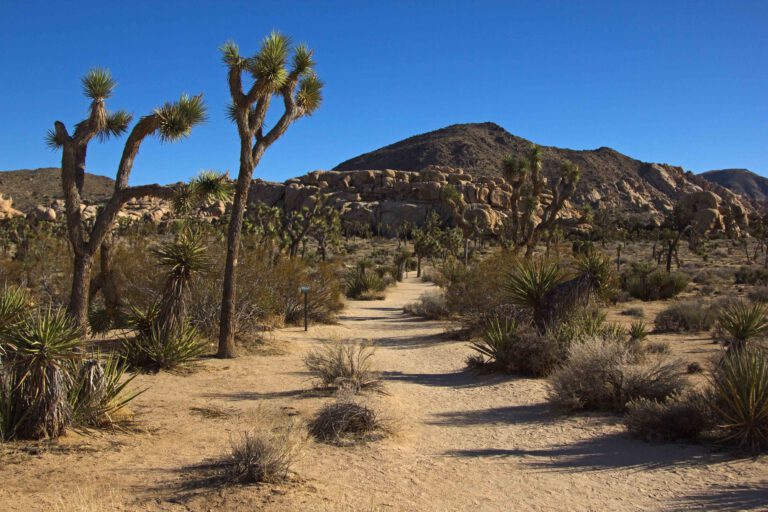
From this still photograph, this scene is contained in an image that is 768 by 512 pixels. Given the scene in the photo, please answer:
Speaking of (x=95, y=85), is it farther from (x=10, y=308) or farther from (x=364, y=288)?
(x=364, y=288)

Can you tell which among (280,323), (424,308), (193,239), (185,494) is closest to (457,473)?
(185,494)

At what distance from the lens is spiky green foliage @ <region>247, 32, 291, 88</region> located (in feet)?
39.0

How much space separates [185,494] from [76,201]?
7850mm

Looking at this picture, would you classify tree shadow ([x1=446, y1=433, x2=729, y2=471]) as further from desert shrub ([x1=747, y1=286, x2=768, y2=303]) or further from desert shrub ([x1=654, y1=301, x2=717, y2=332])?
desert shrub ([x1=747, y1=286, x2=768, y2=303])

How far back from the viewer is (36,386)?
20.9ft

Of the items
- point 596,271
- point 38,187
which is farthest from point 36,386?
point 38,187

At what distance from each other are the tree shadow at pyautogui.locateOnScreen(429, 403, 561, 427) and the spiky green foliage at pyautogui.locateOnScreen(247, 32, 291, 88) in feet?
24.4

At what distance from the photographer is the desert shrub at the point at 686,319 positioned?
16.6 meters

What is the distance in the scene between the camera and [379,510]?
5.22 meters

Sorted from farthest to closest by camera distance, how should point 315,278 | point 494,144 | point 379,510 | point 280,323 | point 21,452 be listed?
point 494,144 < point 315,278 < point 280,323 < point 21,452 < point 379,510

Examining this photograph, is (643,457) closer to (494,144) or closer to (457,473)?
(457,473)

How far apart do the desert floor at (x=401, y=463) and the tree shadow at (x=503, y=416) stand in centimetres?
3

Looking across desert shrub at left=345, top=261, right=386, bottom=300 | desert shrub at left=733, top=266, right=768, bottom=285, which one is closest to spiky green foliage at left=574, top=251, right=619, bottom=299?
desert shrub at left=345, top=261, right=386, bottom=300

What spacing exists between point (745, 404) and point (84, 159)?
11627mm
